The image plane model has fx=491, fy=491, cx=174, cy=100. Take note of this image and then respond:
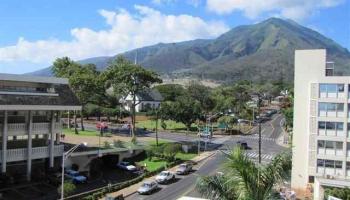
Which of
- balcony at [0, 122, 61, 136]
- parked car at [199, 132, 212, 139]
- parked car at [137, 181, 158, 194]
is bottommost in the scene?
parked car at [137, 181, 158, 194]

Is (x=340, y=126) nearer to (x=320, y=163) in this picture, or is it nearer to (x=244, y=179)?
(x=320, y=163)

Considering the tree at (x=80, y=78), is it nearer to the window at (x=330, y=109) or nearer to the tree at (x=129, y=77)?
the tree at (x=129, y=77)

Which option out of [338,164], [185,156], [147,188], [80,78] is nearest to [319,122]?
[338,164]

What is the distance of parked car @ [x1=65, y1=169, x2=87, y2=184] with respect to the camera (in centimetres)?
6303

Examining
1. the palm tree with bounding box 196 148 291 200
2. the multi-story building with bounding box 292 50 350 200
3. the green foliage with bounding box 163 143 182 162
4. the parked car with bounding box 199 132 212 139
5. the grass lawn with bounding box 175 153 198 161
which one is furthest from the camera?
the parked car with bounding box 199 132 212 139

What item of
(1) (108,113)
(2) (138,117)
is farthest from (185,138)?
(2) (138,117)

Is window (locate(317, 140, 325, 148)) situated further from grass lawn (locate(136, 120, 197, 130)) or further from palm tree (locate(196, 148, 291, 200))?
grass lawn (locate(136, 120, 197, 130))

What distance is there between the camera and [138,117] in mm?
154000

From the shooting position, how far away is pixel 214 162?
84.6 metres

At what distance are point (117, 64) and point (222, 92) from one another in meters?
94.9

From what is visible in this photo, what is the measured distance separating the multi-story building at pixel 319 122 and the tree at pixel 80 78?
53706 millimetres

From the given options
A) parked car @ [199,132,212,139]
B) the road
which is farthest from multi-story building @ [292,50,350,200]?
parked car @ [199,132,212,139]

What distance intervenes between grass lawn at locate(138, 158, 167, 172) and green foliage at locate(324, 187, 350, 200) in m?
28.6

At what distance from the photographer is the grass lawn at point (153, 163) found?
253 feet
